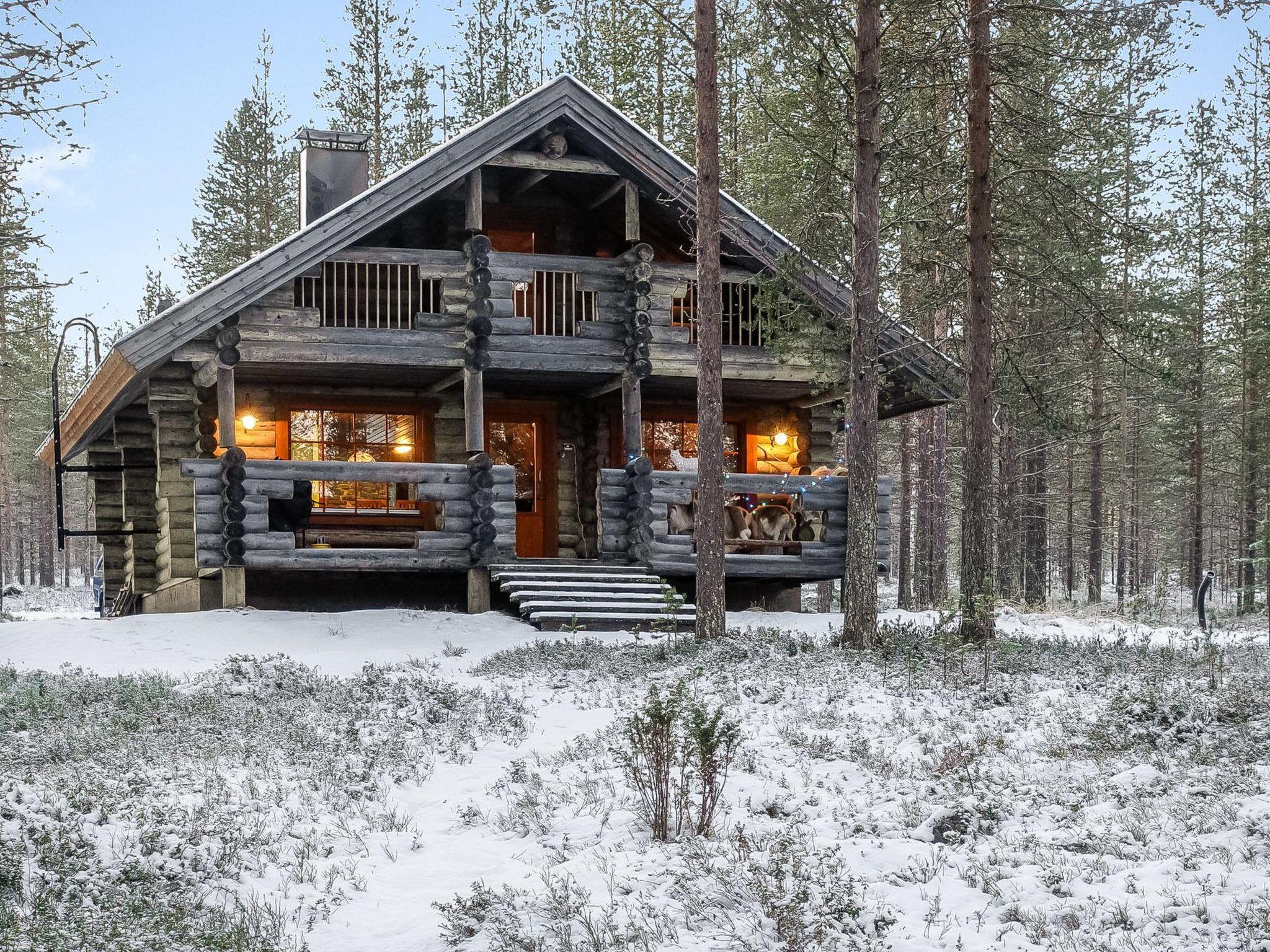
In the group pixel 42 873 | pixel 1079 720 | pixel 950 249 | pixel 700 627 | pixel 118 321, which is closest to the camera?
pixel 42 873

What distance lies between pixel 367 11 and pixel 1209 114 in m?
23.9

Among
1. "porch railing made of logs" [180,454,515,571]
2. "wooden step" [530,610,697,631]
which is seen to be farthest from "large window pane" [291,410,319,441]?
"wooden step" [530,610,697,631]

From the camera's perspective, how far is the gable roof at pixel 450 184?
16.3 m

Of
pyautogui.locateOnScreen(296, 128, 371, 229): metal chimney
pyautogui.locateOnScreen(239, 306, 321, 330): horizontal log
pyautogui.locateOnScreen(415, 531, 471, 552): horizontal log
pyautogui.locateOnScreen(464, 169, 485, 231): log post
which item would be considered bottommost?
pyautogui.locateOnScreen(415, 531, 471, 552): horizontal log

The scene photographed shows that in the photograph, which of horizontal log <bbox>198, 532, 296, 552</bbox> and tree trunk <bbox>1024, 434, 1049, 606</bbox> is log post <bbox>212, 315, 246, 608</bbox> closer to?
horizontal log <bbox>198, 532, 296, 552</bbox>

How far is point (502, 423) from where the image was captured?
20969 millimetres

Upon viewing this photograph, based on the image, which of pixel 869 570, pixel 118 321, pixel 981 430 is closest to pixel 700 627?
pixel 869 570

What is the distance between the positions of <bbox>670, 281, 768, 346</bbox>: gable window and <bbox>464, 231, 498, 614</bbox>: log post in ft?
9.64

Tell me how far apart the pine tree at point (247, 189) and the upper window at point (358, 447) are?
20.2 metres

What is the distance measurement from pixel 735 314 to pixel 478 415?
5003 millimetres

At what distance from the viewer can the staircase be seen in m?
16.3

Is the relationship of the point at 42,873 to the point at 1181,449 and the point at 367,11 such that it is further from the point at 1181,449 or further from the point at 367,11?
the point at 1181,449

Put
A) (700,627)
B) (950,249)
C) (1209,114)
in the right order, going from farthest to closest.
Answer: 1. (1209,114)
2. (950,249)
3. (700,627)

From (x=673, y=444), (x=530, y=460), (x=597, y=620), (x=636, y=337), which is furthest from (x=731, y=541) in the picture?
(x=530, y=460)
